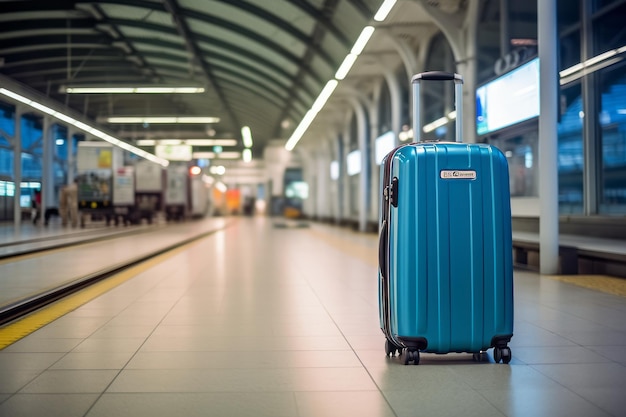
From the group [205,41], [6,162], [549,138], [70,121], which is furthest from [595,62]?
[6,162]

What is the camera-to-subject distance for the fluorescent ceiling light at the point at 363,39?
1344cm

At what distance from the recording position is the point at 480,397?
11.9 ft

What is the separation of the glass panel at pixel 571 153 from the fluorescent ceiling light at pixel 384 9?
349 centimetres

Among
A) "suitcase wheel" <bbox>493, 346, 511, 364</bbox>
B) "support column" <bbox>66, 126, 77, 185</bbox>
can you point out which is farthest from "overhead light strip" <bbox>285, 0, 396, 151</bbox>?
Answer: "support column" <bbox>66, 126, 77, 185</bbox>

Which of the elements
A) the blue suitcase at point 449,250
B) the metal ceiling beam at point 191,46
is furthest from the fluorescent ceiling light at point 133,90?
the blue suitcase at point 449,250

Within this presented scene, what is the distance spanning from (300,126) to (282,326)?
82.5 ft

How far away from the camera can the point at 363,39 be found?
46.5ft

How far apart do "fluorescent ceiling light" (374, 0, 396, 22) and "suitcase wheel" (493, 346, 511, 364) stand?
7868mm

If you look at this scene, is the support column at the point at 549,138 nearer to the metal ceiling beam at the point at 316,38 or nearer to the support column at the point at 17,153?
the metal ceiling beam at the point at 316,38

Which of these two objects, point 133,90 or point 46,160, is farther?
point 46,160

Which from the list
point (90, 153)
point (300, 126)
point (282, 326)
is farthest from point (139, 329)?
point (90, 153)

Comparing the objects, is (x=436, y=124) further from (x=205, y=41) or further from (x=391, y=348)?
(x=391, y=348)

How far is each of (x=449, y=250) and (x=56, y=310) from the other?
4318mm

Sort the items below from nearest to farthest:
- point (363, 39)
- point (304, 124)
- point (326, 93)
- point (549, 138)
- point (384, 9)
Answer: point (549, 138) → point (384, 9) → point (363, 39) → point (326, 93) → point (304, 124)
